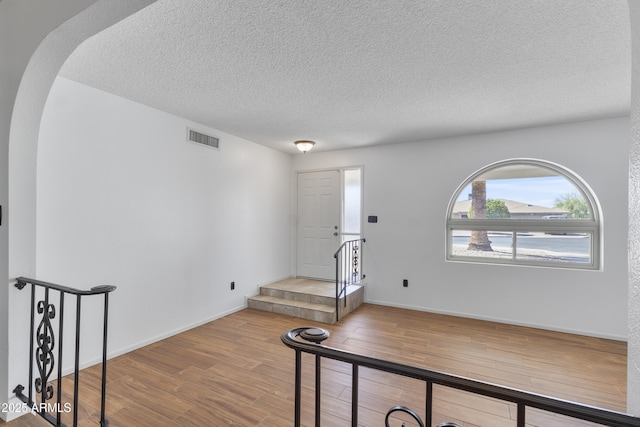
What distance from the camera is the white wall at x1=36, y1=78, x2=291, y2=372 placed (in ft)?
8.32

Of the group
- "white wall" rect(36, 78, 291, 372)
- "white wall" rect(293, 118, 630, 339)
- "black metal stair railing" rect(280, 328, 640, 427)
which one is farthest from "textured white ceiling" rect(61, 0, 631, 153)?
"black metal stair railing" rect(280, 328, 640, 427)

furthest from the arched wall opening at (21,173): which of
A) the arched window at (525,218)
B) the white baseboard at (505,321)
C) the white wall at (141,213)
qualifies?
the arched window at (525,218)

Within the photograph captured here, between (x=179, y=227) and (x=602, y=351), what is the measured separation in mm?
4845

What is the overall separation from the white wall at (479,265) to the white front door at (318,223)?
0.30m

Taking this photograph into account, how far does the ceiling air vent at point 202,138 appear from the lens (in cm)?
365

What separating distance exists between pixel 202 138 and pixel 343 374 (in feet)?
10.4

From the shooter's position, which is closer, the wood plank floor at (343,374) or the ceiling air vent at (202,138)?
the wood plank floor at (343,374)

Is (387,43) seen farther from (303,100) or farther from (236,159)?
(236,159)

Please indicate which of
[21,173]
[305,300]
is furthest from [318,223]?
[21,173]

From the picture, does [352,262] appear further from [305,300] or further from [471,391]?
[471,391]

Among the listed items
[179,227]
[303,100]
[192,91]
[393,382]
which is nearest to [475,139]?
[303,100]

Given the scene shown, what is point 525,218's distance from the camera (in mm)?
3959

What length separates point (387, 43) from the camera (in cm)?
201

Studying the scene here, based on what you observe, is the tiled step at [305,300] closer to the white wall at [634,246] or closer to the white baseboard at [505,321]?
the white baseboard at [505,321]
